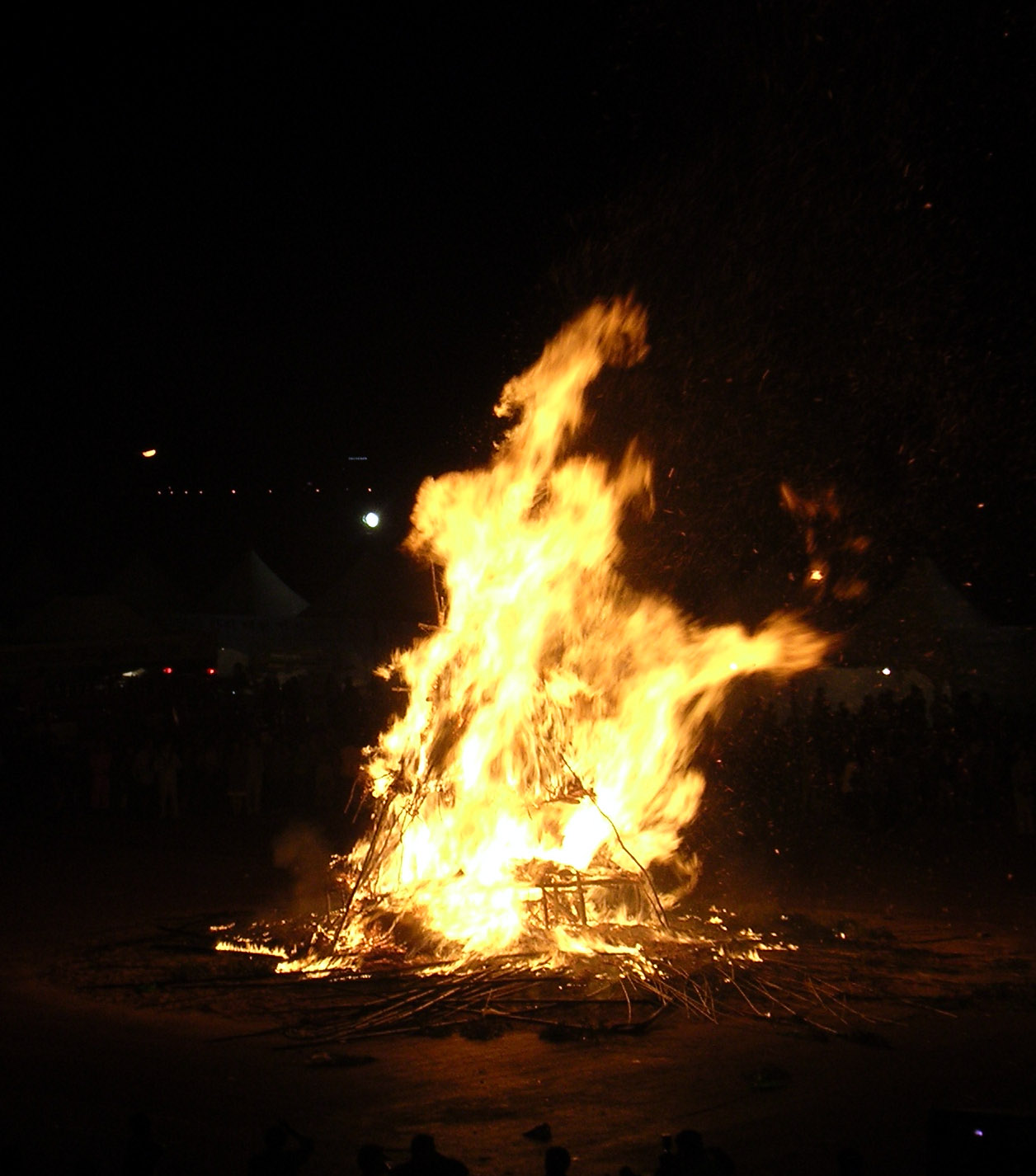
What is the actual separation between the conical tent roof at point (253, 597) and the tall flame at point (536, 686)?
50.7 ft

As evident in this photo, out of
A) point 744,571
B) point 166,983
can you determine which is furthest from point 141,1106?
point 744,571

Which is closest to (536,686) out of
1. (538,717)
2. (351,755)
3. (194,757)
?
(538,717)

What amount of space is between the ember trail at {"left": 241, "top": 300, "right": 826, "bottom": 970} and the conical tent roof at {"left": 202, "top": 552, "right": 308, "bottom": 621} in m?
15.4

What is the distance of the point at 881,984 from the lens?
820 centimetres

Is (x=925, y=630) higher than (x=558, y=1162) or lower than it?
higher

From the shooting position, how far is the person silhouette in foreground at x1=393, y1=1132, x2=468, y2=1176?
3963 millimetres

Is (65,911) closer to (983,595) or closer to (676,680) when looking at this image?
(676,680)

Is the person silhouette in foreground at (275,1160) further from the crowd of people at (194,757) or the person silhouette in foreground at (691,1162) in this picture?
the crowd of people at (194,757)

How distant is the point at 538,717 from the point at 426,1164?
6.23 meters

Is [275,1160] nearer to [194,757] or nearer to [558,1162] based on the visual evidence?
[558,1162]

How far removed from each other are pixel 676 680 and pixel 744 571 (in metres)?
9.41

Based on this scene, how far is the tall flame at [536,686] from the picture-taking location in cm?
1002

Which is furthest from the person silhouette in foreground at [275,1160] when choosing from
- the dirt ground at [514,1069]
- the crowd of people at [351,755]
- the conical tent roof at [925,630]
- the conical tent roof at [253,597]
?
the conical tent roof at [253,597]

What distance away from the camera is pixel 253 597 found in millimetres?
25906
